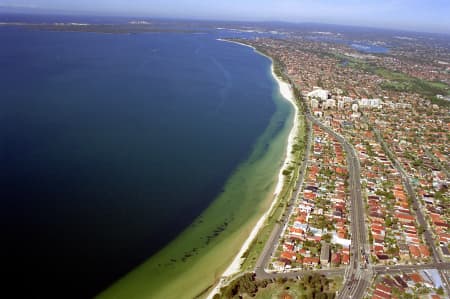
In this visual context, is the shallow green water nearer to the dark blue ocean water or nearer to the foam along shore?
the foam along shore

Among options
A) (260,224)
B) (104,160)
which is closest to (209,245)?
(260,224)

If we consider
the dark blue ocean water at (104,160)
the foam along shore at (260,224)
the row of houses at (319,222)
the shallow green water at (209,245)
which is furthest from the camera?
the row of houses at (319,222)

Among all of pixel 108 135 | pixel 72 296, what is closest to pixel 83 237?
pixel 72 296

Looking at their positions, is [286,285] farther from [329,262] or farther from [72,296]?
[72,296]

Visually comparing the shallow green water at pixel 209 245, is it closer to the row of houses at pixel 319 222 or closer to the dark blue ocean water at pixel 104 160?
the dark blue ocean water at pixel 104 160

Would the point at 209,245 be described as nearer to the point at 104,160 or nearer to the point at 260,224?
the point at 260,224

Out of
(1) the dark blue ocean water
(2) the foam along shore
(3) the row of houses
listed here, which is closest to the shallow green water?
(2) the foam along shore

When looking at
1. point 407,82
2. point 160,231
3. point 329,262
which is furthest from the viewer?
point 407,82

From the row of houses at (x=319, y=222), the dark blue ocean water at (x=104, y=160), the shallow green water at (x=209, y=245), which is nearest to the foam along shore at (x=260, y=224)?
the shallow green water at (x=209, y=245)
